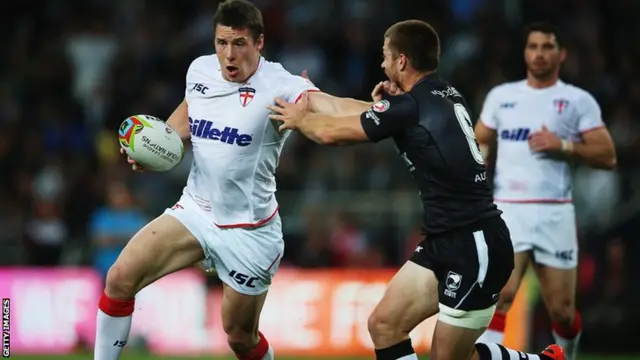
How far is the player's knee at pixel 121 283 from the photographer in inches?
309

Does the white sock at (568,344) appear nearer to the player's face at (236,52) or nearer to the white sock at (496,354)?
the white sock at (496,354)

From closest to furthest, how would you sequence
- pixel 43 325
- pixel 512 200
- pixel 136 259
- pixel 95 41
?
1. pixel 136 259
2. pixel 512 200
3. pixel 43 325
4. pixel 95 41

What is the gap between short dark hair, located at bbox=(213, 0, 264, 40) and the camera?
8.15 meters

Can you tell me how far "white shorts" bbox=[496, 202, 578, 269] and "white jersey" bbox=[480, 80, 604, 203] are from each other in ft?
0.26

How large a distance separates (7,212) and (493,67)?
6.21 meters

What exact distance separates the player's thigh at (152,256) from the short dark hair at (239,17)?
1.30 meters

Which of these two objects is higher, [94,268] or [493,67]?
[493,67]

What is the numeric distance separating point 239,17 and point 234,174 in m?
1.01

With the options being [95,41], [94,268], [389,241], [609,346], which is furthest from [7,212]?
[609,346]

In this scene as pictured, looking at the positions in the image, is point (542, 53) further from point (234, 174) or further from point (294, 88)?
point (234, 174)

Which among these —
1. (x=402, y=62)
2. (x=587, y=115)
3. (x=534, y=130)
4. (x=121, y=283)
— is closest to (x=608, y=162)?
(x=587, y=115)

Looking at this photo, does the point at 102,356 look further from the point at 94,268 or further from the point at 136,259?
the point at 94,268

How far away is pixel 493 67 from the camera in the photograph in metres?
15.9

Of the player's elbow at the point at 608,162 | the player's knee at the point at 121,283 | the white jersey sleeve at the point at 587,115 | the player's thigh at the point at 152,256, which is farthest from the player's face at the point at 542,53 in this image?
the player's knee at the point at 121,283
